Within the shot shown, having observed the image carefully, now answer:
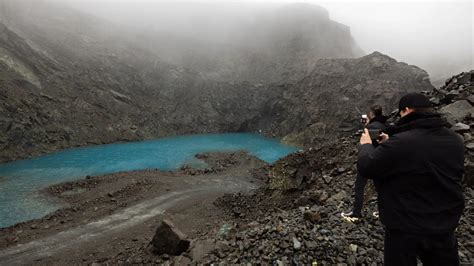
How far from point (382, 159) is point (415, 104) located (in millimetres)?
754

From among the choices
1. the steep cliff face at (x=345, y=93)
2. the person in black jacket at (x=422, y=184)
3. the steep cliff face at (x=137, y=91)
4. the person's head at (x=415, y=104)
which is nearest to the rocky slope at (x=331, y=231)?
the person in black jacket at (x=422, y=184)

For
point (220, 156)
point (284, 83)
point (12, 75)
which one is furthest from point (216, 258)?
point (284, 83)

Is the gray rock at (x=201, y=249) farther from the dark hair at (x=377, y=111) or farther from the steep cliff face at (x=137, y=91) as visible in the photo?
the steep cliff face at (x=137, y=91)

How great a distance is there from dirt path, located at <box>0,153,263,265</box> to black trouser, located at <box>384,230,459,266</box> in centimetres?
1133

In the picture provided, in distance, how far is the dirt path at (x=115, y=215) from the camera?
13320 millimetres

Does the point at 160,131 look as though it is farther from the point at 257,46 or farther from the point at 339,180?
the point at 339,180

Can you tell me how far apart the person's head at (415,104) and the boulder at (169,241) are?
27.2 feet

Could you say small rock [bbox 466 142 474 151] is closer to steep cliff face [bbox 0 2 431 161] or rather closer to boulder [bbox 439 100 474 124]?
boulder [bbox 439 100 474 124]

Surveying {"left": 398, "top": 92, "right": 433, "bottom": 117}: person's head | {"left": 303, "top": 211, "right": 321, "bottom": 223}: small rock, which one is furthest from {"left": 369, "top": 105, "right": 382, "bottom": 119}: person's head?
{"left": 398, "top": 92, "right": 433, "bottom": 117}: person's head

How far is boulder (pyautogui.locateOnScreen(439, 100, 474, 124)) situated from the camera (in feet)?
36.8

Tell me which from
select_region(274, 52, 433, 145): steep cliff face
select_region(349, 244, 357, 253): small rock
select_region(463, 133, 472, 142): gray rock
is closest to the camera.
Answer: select_region(349, 244, 357, 253): small rock

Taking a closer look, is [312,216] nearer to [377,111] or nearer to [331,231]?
[331,231]

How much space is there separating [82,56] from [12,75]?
62.4 feet

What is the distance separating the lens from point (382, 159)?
3650 millimetres
